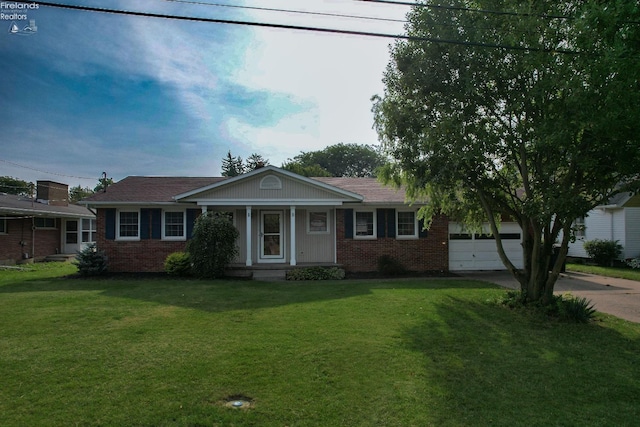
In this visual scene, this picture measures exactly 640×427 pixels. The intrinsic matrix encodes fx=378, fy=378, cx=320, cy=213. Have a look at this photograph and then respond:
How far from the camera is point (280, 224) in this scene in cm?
1634

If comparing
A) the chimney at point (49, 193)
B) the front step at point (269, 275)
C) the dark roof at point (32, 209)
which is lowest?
the front step at point (269, 275)

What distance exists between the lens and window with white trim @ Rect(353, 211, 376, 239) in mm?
16016

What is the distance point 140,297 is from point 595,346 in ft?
33.0

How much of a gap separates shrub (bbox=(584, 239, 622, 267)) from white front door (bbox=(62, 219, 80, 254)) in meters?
29.7

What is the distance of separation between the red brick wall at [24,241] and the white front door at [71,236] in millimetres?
632

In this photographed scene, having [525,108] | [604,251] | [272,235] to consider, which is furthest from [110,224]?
[604,251]

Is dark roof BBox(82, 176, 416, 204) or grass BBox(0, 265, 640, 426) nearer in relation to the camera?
grass BBox(0, 265, 640, 426)

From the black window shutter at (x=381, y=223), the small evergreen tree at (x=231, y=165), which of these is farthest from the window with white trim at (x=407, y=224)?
the small evergreen tree at (x=231, y=165)

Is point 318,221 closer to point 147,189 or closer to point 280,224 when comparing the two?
point 280,224

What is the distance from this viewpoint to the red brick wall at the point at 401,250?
1577cm

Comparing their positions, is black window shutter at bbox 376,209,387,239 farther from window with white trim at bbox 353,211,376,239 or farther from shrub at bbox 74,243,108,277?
shrub at bbox 74,243,108,277

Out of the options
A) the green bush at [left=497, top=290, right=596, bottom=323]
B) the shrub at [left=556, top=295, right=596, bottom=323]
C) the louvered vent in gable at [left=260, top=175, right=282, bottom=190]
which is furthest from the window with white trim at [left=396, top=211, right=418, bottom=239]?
the shrub at [left=556, top=295, right=596, bottom=323]
